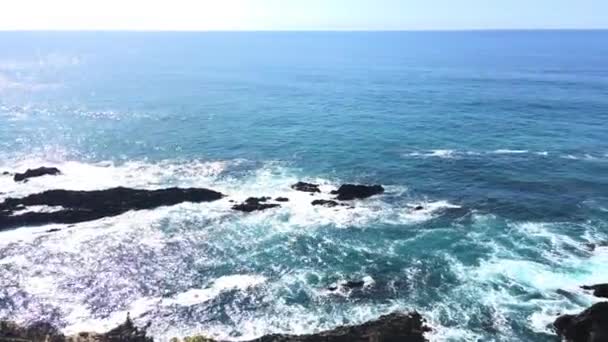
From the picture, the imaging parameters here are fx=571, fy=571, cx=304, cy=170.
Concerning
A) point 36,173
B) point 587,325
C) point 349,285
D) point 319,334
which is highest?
point 36,173

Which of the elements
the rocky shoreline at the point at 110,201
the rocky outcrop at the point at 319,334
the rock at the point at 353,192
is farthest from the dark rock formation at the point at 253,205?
the rocky outcrop at the point at 319,334

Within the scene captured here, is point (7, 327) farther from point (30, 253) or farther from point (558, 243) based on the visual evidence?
point (558, 243)

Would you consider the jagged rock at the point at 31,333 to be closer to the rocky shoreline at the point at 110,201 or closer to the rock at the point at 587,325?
the rocky shoreline at the point at 110,201

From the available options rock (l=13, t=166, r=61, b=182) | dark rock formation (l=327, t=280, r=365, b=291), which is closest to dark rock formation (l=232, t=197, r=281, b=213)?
dark rock formation (l=327, t=280, r=365, b=291)

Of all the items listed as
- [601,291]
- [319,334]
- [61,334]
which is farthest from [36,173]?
[601,291]

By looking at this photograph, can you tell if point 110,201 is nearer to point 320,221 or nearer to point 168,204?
point 168,204

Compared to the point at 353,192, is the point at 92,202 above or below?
below

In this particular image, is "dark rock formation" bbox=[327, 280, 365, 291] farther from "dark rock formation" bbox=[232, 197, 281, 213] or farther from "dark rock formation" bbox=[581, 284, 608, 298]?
"dark rock formation" bbox=[581, 284, 608, 298]

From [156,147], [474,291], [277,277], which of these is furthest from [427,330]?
[156,147]
